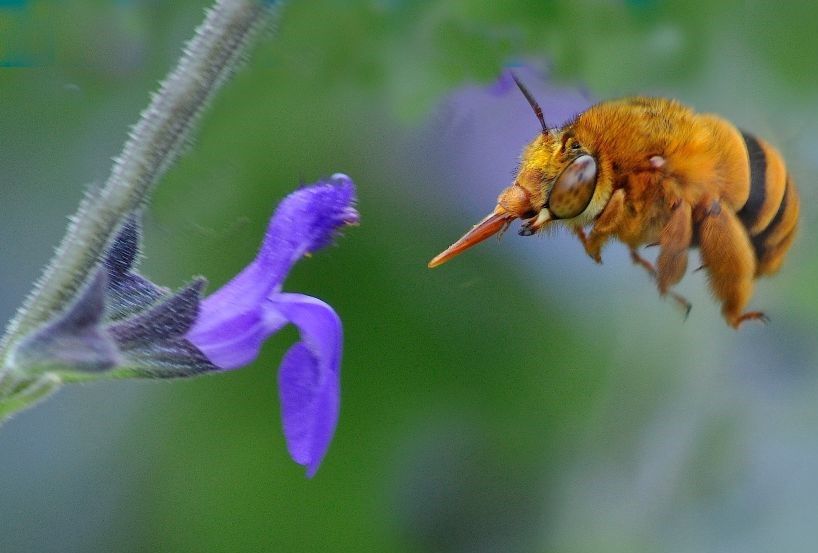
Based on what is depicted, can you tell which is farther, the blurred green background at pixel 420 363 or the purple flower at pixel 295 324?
the blurred green background at pixel 420 363

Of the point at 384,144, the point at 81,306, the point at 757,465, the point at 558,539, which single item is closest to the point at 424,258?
the point at 384,144

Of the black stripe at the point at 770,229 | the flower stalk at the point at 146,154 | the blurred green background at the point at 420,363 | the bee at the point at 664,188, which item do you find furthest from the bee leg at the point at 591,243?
the blurred green background at the point at 420,363

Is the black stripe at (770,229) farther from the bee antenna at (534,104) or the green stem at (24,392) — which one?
the green stem at (24,392)

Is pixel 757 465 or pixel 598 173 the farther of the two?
pixel 757 465

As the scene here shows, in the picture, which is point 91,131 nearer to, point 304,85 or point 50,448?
point 304,85

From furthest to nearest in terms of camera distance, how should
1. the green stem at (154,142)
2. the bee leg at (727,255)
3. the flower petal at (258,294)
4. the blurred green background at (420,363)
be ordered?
1. the blurred green background at (420,363)
2. the bee leg at (727,255)
3. the flower petal at (258,294)
4. the green stem at (154,142)

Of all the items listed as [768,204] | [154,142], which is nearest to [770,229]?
[768,204]

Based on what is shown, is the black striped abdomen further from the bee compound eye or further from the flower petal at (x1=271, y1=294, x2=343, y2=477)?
the flower petal at (x1=271, y1=294, x2=343, y2=477)
